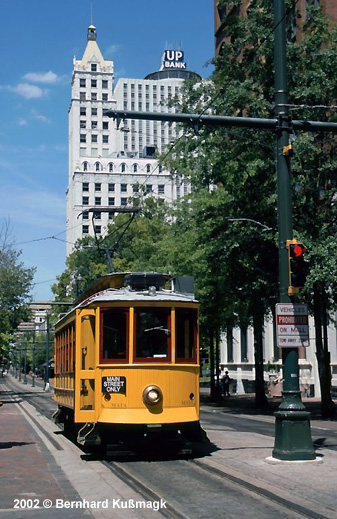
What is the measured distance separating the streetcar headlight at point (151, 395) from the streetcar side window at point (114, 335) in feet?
2.32

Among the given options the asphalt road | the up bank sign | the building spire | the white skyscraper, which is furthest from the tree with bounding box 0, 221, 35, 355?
the up bank sign

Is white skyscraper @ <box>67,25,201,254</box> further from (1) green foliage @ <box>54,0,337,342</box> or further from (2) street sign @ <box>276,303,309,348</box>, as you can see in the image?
(2) street sign @ <box>276,303,309,348</box>

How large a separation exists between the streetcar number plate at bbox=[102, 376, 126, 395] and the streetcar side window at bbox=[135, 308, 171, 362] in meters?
0.57

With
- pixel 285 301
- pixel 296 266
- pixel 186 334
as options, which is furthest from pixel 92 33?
pixel 296 266

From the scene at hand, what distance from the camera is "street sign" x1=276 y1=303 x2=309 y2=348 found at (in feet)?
41.4

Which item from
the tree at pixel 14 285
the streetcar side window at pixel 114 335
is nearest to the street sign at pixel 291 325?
the streetcar side window at pixel 114 335

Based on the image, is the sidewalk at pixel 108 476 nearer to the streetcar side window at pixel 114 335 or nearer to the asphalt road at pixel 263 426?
the asphalt road at pixel 263 426

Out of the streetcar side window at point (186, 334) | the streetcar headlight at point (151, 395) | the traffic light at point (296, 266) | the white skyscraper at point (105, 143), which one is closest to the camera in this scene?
the traffic light at point (296, 266)

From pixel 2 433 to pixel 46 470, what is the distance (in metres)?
8.73

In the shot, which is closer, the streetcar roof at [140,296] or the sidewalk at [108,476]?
the sidewalk at [108,476]

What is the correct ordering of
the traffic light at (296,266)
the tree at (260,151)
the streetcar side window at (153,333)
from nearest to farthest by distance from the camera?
the traffic light at (296,266) → the streetcar side window at (153,333) → the tree at (260,151)

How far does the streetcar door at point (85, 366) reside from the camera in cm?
1367

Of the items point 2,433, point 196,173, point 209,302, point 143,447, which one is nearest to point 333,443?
point 143,447

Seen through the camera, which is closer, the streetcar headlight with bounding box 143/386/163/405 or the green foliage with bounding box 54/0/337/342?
the streetcar headlight with bounding box 143/386/163/405
